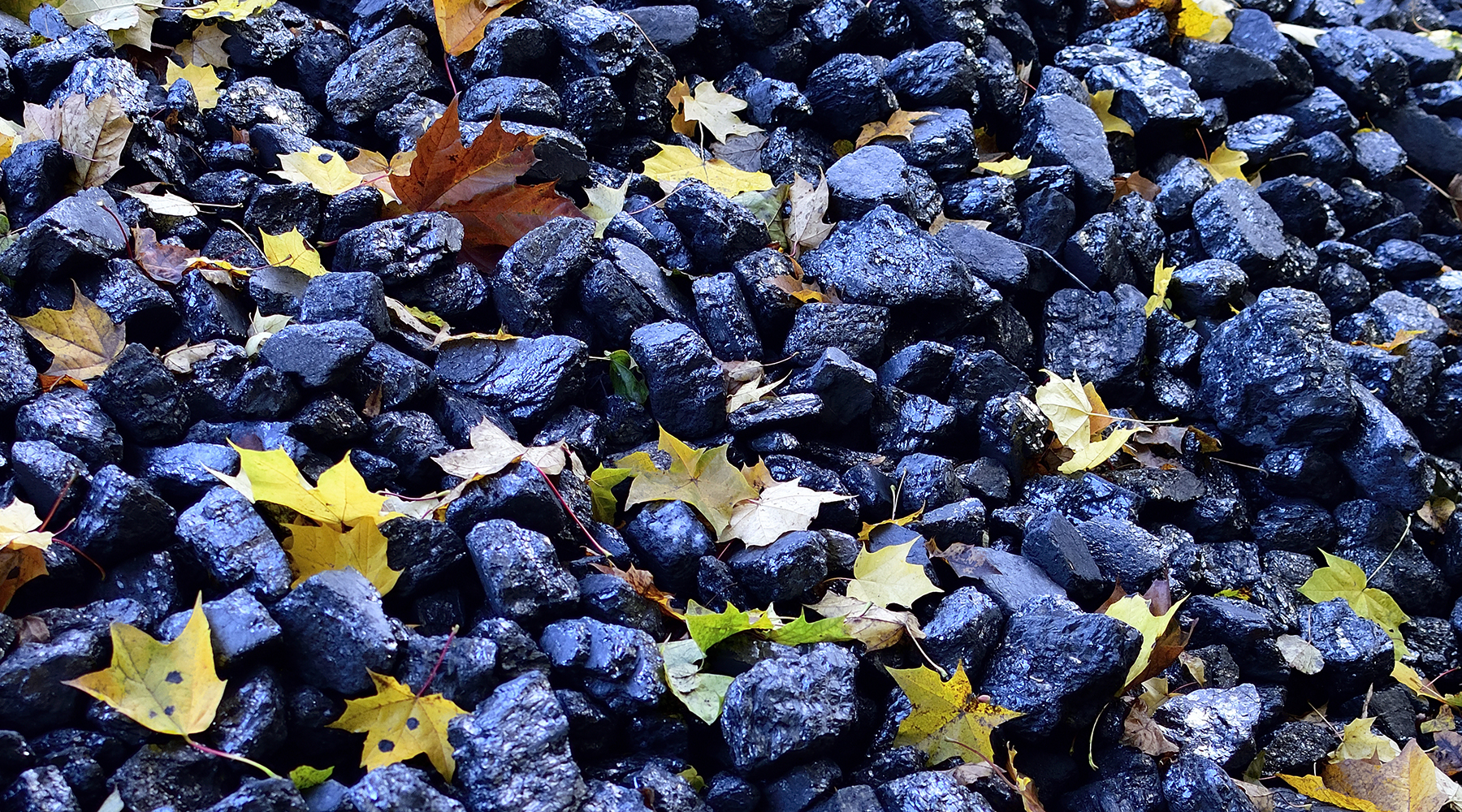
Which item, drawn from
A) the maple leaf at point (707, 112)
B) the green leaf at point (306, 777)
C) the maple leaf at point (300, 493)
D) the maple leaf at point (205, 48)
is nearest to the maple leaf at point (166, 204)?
the maple leaf at point (205, 48)

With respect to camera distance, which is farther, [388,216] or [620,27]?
[620,27]

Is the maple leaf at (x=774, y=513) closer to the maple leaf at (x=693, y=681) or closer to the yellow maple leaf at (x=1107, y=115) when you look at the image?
the maple leaf at (x=693, y=681)

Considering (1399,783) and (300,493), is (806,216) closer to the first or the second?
(300,493)

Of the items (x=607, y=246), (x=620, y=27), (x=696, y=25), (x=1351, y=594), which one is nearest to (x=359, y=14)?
(x=620, y=27)

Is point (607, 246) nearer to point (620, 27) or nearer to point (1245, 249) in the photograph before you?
point (620, 27)

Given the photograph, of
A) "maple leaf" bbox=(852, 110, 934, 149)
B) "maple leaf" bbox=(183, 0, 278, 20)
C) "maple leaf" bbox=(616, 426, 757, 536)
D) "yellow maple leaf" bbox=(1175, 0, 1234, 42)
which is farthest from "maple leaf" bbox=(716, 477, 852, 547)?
"yellow maple leaf" bbox=(1175, 0, 1234, 42)

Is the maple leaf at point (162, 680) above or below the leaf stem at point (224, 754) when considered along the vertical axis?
above

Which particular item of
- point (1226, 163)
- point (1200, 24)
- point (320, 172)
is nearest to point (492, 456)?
point (320, 172)
